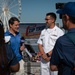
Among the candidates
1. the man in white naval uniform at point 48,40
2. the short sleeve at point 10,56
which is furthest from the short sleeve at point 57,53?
the man in white naval uniform at point 48,40

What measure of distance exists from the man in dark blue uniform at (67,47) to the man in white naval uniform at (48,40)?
3.21 meters

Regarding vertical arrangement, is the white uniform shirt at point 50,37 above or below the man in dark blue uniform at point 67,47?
below

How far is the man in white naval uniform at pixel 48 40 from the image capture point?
6.38m

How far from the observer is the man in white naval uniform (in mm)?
6383

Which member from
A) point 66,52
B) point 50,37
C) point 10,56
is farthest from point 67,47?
point 50,37

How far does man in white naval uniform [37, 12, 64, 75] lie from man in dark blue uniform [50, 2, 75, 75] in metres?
3.21

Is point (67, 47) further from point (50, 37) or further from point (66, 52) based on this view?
point (50, 37)

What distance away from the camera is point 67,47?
3082 millimetres

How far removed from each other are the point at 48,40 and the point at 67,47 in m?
3.32

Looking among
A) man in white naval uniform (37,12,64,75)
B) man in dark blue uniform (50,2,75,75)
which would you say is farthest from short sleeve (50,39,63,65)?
man in white naval uniform (37,12,64,75)

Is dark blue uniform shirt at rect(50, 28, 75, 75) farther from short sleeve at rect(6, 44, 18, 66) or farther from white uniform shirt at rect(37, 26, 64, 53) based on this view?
white uniform shirt at rect(37, 26, 64, 53)

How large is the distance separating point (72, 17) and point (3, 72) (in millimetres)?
844

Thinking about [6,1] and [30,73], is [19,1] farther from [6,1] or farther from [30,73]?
[30,73]

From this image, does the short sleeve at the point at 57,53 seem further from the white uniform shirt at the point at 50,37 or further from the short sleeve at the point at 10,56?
the white uniform shirt at the point at 50,37
